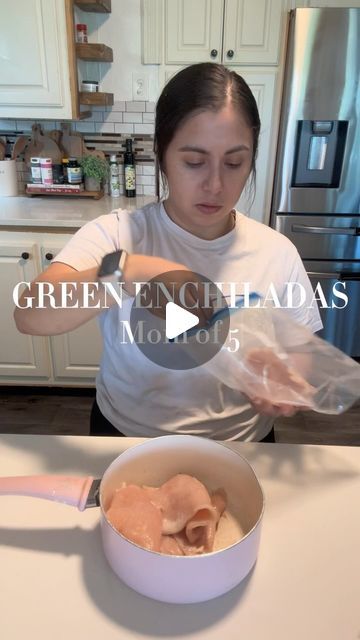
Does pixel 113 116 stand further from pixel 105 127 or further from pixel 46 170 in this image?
pixel 46 170

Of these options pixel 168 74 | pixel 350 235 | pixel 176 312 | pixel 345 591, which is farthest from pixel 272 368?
pixel 168 74

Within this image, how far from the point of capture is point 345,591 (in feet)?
1.82

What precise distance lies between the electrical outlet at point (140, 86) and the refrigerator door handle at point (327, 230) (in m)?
1.00

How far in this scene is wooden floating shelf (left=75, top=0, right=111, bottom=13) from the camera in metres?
Answer: 2.04

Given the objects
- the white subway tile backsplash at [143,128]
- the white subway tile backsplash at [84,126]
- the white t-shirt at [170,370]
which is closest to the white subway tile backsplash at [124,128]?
the white subway tile backsplash at [143,128]

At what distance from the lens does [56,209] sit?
211 centimetres

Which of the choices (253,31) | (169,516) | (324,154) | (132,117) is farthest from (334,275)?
(169,516)

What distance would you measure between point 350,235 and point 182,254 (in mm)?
1586

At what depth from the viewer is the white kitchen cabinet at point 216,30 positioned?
213 cm

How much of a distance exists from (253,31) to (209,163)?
5.46 feet

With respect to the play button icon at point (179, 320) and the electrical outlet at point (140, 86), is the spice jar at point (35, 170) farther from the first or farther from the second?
the play button icon at point (179, 320)

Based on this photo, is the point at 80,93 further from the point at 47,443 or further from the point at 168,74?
the point at 47,443

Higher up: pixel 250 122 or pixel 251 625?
pixel 250 122

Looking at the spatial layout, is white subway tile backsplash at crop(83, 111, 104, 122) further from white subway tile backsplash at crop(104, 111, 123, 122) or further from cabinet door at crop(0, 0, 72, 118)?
cabinet door at crop(0, 0, 72, 118)
